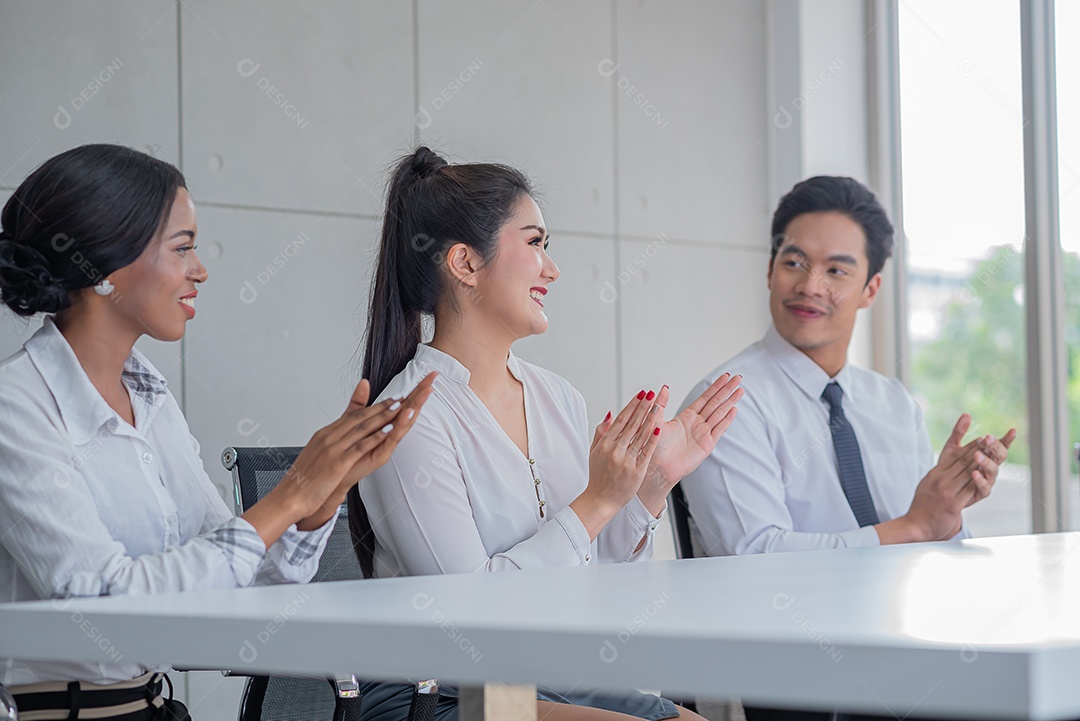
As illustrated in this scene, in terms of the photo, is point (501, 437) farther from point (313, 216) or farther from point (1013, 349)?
point (1013, 349)

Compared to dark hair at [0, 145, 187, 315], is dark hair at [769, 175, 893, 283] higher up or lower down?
higher up

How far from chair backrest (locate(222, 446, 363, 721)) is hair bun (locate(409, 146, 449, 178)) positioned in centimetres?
63

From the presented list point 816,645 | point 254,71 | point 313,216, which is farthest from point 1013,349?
point 816,645

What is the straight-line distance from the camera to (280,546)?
5.20ft

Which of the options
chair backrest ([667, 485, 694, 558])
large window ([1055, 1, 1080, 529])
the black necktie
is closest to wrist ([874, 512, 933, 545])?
the black necktie

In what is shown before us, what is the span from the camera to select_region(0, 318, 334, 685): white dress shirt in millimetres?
1364

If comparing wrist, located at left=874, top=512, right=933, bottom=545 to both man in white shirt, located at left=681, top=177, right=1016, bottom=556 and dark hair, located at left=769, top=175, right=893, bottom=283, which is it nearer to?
man in white shirt, located at left=681, top=177, right=1016, bottom=556

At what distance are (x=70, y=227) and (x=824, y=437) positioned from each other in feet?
5.43

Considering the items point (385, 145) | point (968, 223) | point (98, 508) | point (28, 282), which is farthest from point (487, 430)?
point (968, 223)

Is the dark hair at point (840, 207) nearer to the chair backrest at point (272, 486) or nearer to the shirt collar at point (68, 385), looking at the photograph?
the chair backrest at point (272, 486)

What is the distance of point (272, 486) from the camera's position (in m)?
2.13

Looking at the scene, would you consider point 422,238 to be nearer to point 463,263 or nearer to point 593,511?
point 463,263

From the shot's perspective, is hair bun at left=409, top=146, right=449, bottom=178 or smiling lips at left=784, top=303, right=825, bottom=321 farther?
smiling lips at left=784, top=303, right=825, bottom=321

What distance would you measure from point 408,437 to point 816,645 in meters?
1.14
